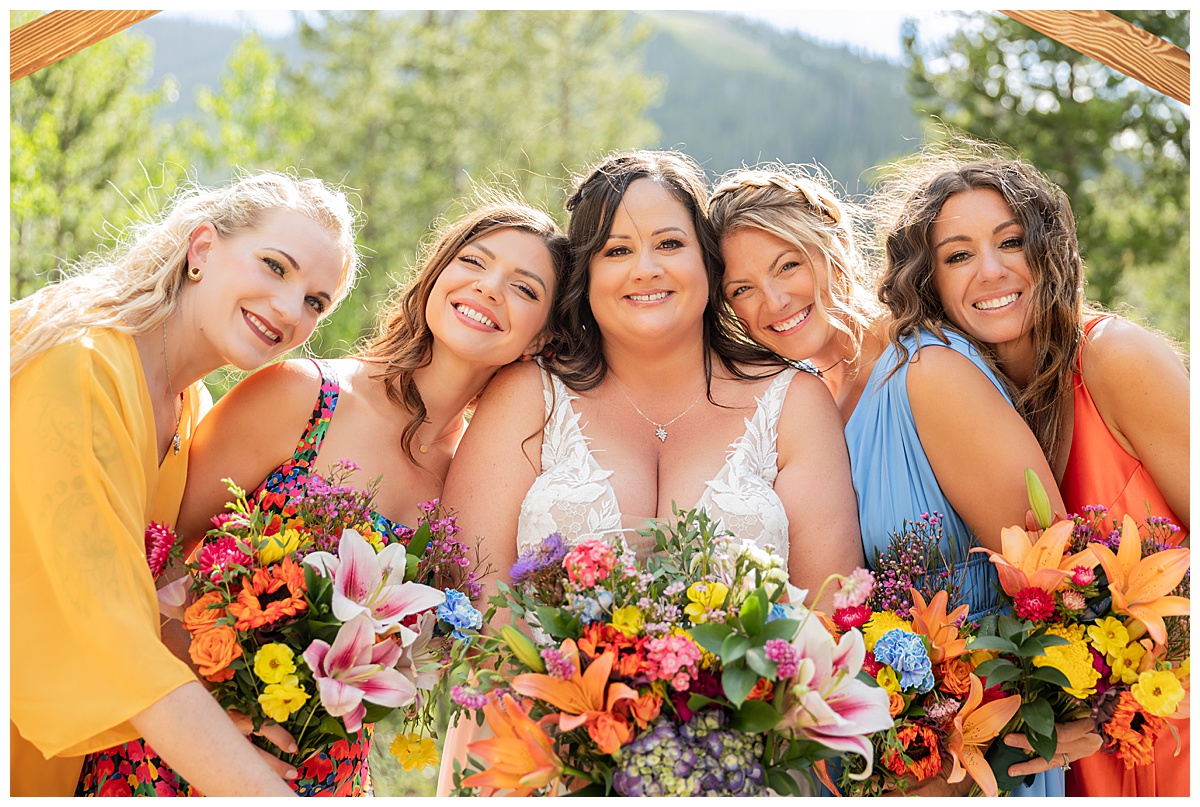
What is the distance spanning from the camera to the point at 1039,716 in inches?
97.7

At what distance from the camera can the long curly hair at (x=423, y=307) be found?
339cm

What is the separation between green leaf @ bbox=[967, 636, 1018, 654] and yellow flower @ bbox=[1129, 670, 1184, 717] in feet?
1.03

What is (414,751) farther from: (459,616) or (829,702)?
(829,702)

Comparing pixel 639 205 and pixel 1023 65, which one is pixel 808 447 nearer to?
pixel 639 205

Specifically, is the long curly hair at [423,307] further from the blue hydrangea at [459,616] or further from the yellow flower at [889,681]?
the yellow flower at [889,681]

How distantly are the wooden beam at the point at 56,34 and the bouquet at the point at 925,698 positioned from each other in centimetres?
263

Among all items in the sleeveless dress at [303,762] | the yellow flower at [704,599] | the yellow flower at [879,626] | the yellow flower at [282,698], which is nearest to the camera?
the yellow flower at [704,599]

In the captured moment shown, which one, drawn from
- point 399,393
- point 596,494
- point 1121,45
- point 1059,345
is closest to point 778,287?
point 1059,345

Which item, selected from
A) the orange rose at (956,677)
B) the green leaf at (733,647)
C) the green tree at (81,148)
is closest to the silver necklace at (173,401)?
the green leaf at (733,647)

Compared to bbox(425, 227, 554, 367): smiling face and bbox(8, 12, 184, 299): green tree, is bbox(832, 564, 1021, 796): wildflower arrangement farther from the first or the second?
bbox(8, 12, 184, 299): green tree

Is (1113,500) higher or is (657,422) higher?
(657,422)

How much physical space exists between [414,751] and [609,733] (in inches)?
27.1

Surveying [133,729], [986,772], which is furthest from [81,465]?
[986,772]

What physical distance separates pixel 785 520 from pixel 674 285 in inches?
35.7
